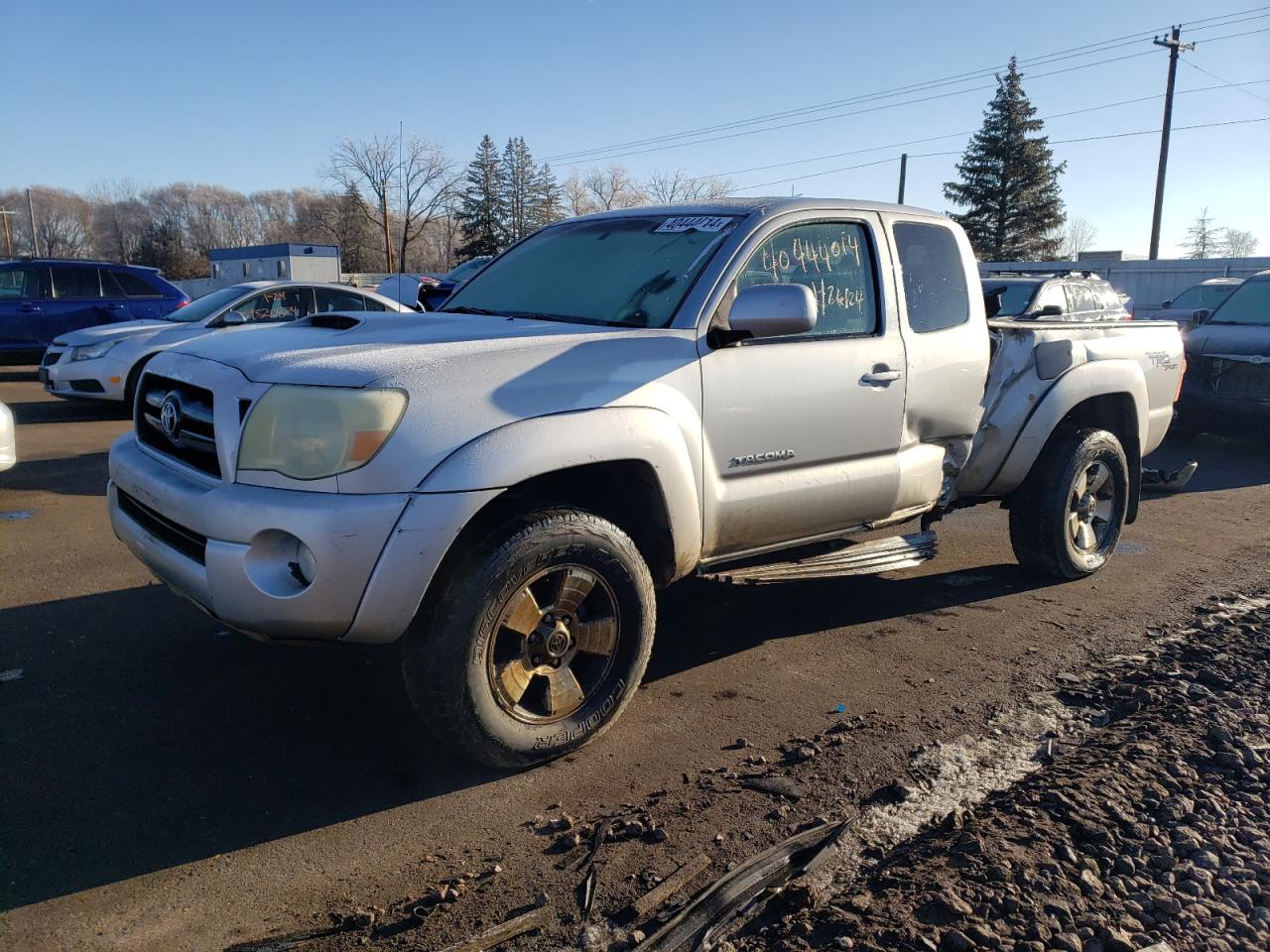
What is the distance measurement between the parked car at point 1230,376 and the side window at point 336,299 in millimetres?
9203

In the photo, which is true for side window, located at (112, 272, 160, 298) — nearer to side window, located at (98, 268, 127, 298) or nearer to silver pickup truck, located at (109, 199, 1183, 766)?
side window, located at (98, 268, 127, 298)

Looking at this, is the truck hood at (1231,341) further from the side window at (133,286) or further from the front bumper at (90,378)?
the side window at (133,286)

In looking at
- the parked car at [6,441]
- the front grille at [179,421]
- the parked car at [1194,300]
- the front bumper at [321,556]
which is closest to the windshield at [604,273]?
the front bumper at [321,556]

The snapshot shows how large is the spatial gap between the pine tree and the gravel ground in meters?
44.3

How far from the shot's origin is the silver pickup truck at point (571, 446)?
298 cm

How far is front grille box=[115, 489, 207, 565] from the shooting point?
316cm

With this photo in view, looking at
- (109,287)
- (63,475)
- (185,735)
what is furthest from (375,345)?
(109,287)

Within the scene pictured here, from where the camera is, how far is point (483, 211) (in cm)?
6097

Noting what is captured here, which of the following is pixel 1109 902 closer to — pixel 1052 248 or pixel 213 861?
pixel 213 861

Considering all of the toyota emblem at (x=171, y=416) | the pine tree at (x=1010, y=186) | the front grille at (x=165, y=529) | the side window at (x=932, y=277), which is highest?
the pine tree at (x=1010, y=186)

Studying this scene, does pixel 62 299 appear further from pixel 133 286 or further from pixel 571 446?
pixel 571 446

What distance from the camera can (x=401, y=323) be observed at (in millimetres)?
3855

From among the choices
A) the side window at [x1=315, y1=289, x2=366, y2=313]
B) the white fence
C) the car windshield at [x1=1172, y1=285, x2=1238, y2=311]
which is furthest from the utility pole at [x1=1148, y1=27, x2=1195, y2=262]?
the side window at [x1=315, y1=289, x2=366, y2=313]

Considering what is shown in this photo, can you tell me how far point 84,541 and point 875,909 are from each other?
5181mm
